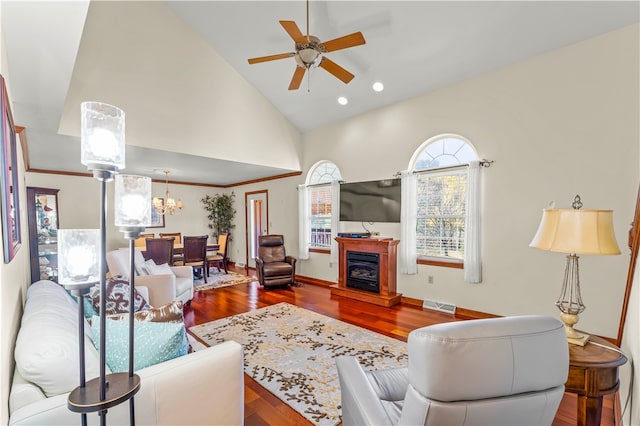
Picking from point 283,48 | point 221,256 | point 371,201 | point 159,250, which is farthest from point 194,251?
point 283,48

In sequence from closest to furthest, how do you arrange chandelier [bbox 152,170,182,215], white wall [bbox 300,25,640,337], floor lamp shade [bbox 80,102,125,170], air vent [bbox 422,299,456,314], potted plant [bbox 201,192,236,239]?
1. floor lamp shade [bbox 80,102,125,170]
2. white wall [bbox 300,25,640,337]
3. air vent [bbox 422,299,456,314]
4. chandelier [bbox 152,170,182,215]
5. potted plant [bbox 201,192,236,239]

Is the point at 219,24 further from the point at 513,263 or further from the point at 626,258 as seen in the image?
the point at 626,258

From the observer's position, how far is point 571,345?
1.46 metres

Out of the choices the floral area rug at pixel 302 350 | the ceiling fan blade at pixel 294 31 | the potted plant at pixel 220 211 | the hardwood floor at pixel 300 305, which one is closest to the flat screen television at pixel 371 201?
the hardwood floor at pixel 300 305

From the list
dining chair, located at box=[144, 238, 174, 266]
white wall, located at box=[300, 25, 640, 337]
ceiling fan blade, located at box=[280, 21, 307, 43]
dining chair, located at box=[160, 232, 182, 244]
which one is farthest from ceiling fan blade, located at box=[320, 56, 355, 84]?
dining chair, located at box=[160, 232, 182, 244]

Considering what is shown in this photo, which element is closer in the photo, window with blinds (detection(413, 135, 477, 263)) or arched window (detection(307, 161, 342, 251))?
window with blinds (detection(413, 135, 477, 263))

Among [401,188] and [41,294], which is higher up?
[401,188]

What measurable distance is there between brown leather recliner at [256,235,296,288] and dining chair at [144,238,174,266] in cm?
163

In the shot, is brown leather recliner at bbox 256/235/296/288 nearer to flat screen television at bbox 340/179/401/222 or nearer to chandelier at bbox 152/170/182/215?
flat screen television at bbox 340/179/401/222

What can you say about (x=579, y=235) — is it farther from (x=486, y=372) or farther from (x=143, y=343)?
(x=143, y=343)

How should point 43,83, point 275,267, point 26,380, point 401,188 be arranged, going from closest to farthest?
point 26,380
point 43,83
point 401,188
point 275,267

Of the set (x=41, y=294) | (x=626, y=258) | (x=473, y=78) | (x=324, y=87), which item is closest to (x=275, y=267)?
(x=324, y=87)

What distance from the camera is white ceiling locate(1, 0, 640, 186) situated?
2549 millimetres

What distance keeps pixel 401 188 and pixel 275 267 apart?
2.69 m
